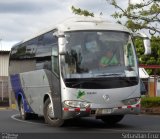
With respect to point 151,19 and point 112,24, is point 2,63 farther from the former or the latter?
point 112,24

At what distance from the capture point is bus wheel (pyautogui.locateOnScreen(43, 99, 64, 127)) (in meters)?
17.6

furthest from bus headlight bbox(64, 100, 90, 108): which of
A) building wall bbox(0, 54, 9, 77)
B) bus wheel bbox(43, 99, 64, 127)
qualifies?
building wall bbox(0, 54, 9, 77)

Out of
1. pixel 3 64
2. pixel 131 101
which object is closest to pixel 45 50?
pixel 131 101

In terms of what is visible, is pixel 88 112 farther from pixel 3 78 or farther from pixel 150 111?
pixel 3 78

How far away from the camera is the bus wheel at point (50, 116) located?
1762 cm

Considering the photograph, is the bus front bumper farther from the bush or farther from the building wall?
the building wall

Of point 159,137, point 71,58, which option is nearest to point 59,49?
point 71,58

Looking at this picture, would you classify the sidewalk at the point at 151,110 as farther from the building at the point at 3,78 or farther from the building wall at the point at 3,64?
the building wall at the point at 3,64

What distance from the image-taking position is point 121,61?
16.8m

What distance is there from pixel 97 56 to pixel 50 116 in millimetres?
2883

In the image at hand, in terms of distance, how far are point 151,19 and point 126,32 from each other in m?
10.4

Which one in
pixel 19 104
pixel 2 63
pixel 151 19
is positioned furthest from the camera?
pixel 2 63

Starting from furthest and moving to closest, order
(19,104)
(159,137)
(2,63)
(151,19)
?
(2,63), (151,19), (19,104), (159,137)

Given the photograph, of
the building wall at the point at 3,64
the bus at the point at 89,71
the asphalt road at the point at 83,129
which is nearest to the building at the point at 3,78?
the building wall at the point at 3,64
